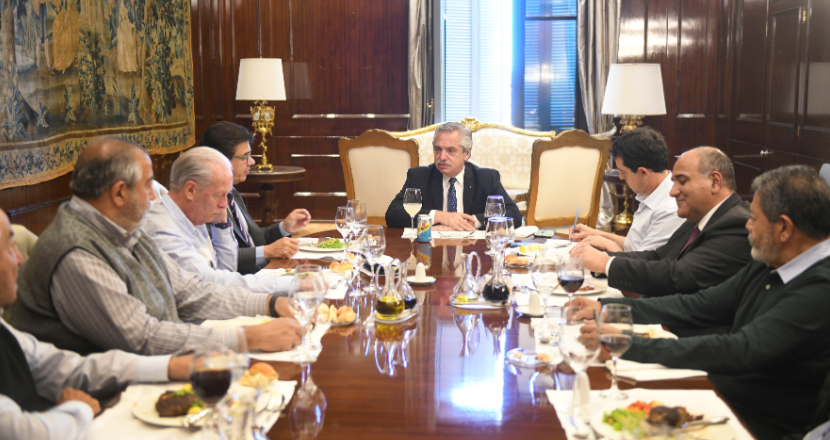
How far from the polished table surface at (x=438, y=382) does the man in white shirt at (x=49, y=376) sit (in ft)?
0.98

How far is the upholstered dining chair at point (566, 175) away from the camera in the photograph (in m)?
5.28

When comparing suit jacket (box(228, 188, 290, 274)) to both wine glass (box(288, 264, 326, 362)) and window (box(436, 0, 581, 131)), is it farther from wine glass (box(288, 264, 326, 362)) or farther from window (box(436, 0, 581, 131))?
window (box(436, 0, 581, 131))

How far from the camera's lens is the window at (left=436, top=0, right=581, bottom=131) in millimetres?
6953

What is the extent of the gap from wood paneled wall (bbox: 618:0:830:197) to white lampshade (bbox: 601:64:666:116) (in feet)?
2.36

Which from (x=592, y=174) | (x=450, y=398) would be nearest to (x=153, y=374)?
(x=450, y=398)

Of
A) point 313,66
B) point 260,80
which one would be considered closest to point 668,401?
point 260,80

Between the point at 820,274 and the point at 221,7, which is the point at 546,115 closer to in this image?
the point at 221,7

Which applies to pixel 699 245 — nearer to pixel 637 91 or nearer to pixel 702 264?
pixel 702 264

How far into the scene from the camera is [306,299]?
1644mm

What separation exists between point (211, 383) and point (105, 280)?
2.02 ft

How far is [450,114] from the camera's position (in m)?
7.20

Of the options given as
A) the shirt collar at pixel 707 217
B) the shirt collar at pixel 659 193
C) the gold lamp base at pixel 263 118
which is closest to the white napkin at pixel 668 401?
the shirt collar at pixel 707 217

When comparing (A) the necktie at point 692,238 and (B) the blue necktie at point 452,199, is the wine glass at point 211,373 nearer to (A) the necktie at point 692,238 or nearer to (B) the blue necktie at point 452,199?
(A) the necktie at point 692,238

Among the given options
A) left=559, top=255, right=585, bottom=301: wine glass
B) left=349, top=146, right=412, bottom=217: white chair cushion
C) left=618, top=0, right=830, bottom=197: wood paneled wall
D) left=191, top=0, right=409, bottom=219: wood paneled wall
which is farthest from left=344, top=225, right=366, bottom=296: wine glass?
left=191, top=0, right=409, bottom=219: wood paneled wall
